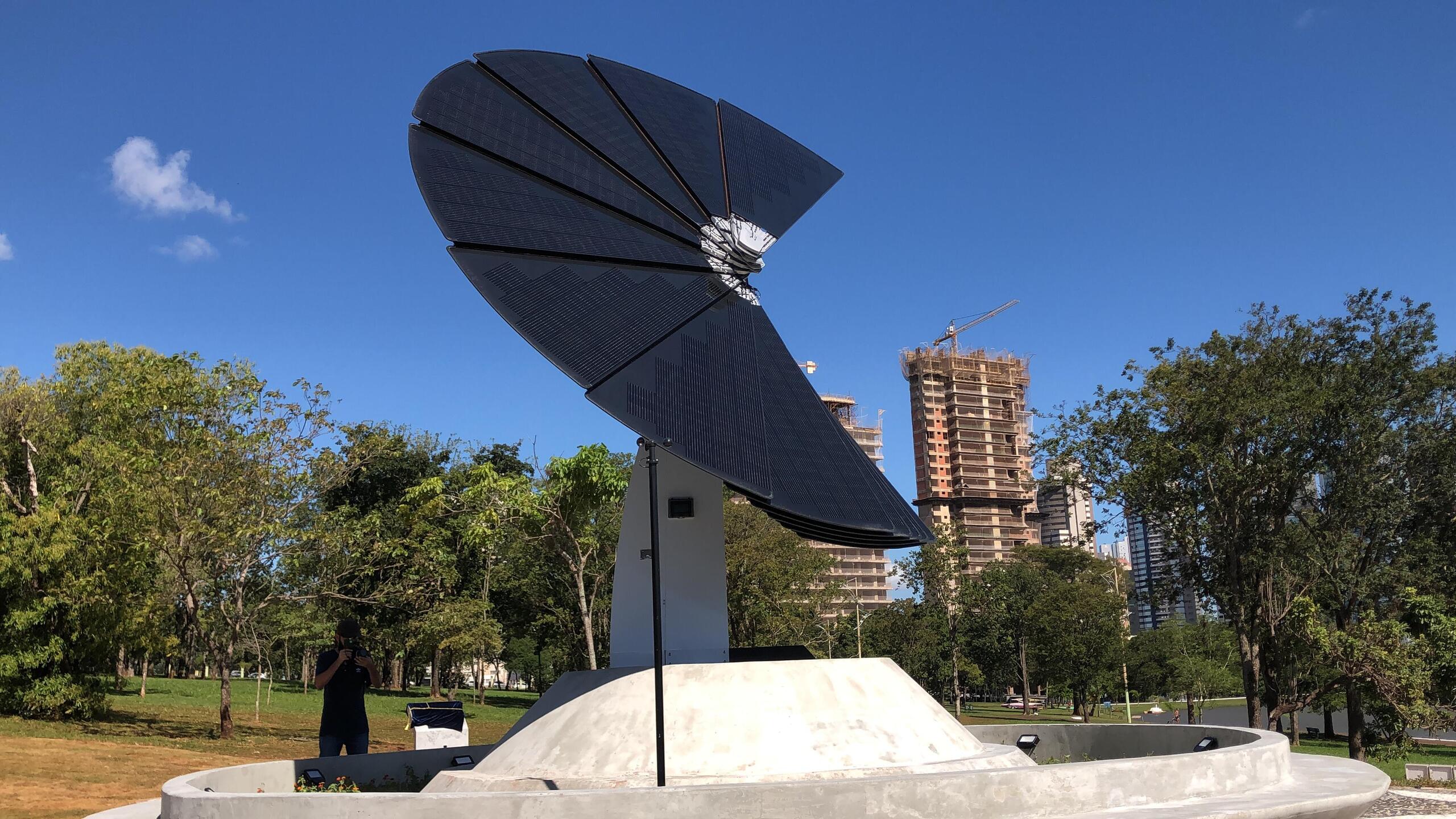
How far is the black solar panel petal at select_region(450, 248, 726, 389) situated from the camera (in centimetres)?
1164

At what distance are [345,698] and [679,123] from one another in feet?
34.0

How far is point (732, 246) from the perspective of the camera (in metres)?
15.3

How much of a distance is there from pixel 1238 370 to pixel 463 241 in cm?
3253

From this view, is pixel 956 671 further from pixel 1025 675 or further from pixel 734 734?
pixel 734 734

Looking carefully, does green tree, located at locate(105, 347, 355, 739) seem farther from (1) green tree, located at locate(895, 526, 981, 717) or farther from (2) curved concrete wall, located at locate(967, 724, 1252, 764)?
(1) green tree, located at locate(895, 526, 981, 717)

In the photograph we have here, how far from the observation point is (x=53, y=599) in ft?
103

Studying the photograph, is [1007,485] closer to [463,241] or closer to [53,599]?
[53,599]

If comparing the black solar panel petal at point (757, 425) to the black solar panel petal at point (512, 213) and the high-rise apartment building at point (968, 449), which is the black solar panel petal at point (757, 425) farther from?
the high-rise apartment building at point (968, 449)

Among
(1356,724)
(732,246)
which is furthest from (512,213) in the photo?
(1356,724)

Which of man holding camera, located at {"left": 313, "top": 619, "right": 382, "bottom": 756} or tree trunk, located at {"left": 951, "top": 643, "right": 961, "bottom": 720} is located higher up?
man holding camera, located at {"left": 313, "top": 619, "right": 382, "bottom": 756}

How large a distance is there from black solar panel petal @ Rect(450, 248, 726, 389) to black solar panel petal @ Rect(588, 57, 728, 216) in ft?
9.01

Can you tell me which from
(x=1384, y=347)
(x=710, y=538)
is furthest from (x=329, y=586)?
(x=1384, y=347)

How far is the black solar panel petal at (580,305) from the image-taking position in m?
11.6

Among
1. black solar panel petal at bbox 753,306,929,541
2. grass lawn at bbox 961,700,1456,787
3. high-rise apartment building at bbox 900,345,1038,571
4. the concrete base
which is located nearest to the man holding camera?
the concrete base
